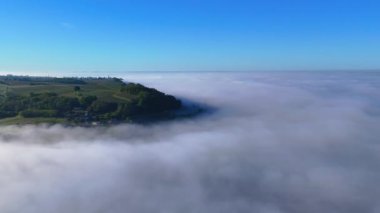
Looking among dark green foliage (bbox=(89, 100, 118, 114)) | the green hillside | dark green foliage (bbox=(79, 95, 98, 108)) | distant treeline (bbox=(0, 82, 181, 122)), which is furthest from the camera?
dark green foliage (bbox=(79, 95, 98, 108))

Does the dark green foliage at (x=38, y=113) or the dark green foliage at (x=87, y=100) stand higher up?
the dark green foliage at (x=87, y=100)

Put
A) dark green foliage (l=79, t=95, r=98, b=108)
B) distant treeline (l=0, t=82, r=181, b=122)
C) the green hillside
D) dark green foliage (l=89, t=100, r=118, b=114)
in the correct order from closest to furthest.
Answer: the green hillside
distant treeline (l=0, t=82, r=181, b=122)
dark green foliage (l=89, t=100, r=118, b=114)
dark green foliage (l=79, t=95, r=98, b=108)

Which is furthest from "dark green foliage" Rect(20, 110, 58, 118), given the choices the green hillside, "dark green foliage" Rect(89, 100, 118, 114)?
"dark green foliage" Rect(89, 100, 118, 114)

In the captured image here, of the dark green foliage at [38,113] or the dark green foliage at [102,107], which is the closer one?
the dark green foliage at [38,113]

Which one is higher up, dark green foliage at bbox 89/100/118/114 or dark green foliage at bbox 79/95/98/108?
dark green foliage at bbox 79/95/98/108

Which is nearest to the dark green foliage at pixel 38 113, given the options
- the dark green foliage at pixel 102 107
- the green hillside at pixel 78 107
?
the green hillside at pixel 78 107

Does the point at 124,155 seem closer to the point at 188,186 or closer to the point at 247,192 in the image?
the point at 188,186

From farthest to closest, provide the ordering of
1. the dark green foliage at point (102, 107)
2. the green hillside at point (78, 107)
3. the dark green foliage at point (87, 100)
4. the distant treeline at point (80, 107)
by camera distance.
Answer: the dark green foliage at point (87, 100) → the dark green foliage at point (102, 107) → the distant treeline at point (80, 107) → the green hillside at point (78, 107)

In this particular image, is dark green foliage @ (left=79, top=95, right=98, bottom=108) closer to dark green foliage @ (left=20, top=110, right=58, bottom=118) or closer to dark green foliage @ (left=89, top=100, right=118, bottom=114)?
dark green foliage @ (left=89, top=100, right=118, bottom=114)

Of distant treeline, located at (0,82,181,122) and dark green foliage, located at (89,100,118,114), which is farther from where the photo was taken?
dark green foliage, located at (89,100,118,114)

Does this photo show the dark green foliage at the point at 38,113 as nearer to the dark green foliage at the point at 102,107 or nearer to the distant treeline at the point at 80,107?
the distant treeline at the point at 80,107

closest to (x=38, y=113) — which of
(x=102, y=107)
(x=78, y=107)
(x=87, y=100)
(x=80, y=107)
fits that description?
(x=78, y=107)
